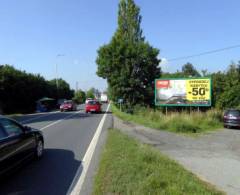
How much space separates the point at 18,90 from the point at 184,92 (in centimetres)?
2683

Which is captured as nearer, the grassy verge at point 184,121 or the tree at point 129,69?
the grassy verge at point 184,121

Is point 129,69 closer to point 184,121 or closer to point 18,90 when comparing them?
point 184,121

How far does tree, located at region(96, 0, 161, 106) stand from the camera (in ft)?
108

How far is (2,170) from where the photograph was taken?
A: 6418 millimetres

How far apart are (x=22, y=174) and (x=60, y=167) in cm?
Result: 101

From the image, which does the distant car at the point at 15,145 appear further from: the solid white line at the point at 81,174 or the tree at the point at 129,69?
the tree at the point at 129,69

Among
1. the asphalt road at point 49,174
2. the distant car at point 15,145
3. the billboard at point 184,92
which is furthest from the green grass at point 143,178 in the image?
the billboard at point 184,92

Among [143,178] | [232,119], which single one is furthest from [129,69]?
[143,178]

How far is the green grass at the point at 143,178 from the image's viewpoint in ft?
18.4

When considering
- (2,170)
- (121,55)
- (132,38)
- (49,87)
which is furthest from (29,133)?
(49,87)

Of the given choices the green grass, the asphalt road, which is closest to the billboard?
the asphalt road

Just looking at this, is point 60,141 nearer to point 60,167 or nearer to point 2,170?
point 60,167

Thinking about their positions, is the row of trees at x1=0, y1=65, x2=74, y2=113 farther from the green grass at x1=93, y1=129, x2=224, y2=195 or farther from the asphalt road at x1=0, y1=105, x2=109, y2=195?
the green grass at x1=93, y1=129, x2=224, y2=195

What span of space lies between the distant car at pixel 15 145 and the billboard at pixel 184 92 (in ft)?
63.9
